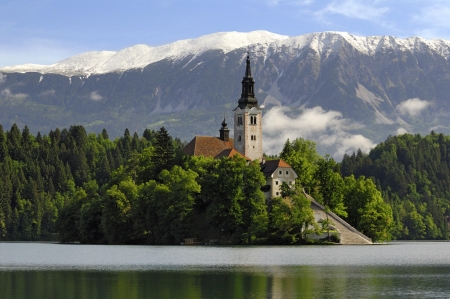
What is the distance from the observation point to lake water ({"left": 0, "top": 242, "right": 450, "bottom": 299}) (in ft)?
181

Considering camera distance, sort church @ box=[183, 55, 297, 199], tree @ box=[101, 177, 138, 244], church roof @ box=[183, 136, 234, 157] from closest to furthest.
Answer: tree @ box=[101, 177, 138, 244] → church roof @ box=[183, 136, 234, 157] → church @ box=[183, 55, 297, 199]

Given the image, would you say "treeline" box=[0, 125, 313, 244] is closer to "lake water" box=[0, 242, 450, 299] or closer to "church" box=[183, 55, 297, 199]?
"church" box=[183, 55, 297, 199]

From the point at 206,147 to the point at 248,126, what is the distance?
26.9ft

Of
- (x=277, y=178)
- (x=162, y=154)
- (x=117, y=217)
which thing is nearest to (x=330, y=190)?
(x=277, y=178)

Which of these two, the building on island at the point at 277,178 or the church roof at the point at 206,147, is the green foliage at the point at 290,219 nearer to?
the building on island at the point at 277,178

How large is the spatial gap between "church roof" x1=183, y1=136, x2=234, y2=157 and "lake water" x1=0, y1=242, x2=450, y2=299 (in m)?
57.7

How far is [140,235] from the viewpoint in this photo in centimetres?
12875

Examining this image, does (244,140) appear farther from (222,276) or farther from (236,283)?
(236,283)

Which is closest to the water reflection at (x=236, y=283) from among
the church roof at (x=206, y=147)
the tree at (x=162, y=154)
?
the tree at (x=162, y=154)

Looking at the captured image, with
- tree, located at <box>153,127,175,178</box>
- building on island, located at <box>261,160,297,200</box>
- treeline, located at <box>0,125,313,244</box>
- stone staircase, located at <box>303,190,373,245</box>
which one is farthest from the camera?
tree, located at <box>153,127,175,178</box>

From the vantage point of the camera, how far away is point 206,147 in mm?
154000

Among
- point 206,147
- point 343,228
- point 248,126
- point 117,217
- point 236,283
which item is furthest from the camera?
point 248,126

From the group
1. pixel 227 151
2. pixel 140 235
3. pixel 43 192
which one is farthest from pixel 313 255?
pixel 43 192

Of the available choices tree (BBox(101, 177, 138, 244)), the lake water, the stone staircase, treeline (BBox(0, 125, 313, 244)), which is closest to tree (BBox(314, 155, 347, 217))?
the stone staircase
